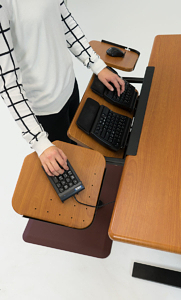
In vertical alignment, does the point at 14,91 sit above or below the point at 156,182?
above

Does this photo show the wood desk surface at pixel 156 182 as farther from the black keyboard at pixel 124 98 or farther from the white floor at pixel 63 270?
the white floor at pixel 63 270

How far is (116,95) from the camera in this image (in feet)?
4.05

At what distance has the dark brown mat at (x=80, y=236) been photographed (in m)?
1.47

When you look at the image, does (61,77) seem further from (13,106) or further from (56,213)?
(56,213)

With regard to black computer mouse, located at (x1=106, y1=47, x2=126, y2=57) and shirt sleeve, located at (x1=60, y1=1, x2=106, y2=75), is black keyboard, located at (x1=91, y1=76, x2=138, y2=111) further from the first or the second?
black computer mouse, located at (x1=106, y1=47, x2=126, y2=57)

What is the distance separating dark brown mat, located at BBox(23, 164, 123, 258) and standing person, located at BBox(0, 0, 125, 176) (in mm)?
678

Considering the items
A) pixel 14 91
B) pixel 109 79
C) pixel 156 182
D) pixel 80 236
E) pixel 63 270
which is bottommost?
pixel 63 270

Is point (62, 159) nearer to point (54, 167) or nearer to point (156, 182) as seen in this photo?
point (54, 167)

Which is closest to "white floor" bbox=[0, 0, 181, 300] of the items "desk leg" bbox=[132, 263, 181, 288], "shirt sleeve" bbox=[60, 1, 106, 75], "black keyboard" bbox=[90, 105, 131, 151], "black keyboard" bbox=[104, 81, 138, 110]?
"desk leg" bbox=[132, 263, 181, 288]

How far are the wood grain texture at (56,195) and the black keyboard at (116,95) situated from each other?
383 millimetres

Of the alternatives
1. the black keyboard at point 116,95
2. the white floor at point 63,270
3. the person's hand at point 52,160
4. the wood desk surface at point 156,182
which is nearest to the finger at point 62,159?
the person's hand at point 52,160

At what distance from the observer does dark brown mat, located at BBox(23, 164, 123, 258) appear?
1473 millimetres

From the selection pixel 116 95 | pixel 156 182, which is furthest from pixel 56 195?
pixel 116 95

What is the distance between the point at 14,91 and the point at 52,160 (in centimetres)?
27
